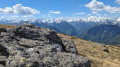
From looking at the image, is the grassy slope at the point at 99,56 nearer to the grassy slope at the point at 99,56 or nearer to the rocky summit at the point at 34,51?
the grassy slope at the point at 99,56

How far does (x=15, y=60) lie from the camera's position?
38.8ft

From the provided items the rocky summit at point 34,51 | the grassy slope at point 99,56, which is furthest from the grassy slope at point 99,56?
the rocky summit at point 34,51

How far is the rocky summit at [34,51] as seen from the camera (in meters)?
12.3

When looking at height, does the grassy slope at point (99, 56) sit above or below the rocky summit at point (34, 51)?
below

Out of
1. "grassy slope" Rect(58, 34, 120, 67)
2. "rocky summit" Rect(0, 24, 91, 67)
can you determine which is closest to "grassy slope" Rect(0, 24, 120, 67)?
"grassy slope" Rect(58, 34, 120, 67)

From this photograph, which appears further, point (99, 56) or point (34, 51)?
point (99, 56)

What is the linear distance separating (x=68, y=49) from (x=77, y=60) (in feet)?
22.1

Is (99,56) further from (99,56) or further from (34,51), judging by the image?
(34,51)

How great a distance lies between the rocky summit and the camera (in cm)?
1232

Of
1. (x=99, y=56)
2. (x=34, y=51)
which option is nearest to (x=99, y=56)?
(x=99, y=56)

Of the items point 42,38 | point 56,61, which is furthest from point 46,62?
point 42,38

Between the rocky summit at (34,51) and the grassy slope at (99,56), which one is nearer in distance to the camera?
the rocky summit at (34,51)

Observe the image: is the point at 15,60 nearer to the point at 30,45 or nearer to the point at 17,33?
the point at 30,45

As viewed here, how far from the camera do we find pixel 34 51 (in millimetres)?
15656
